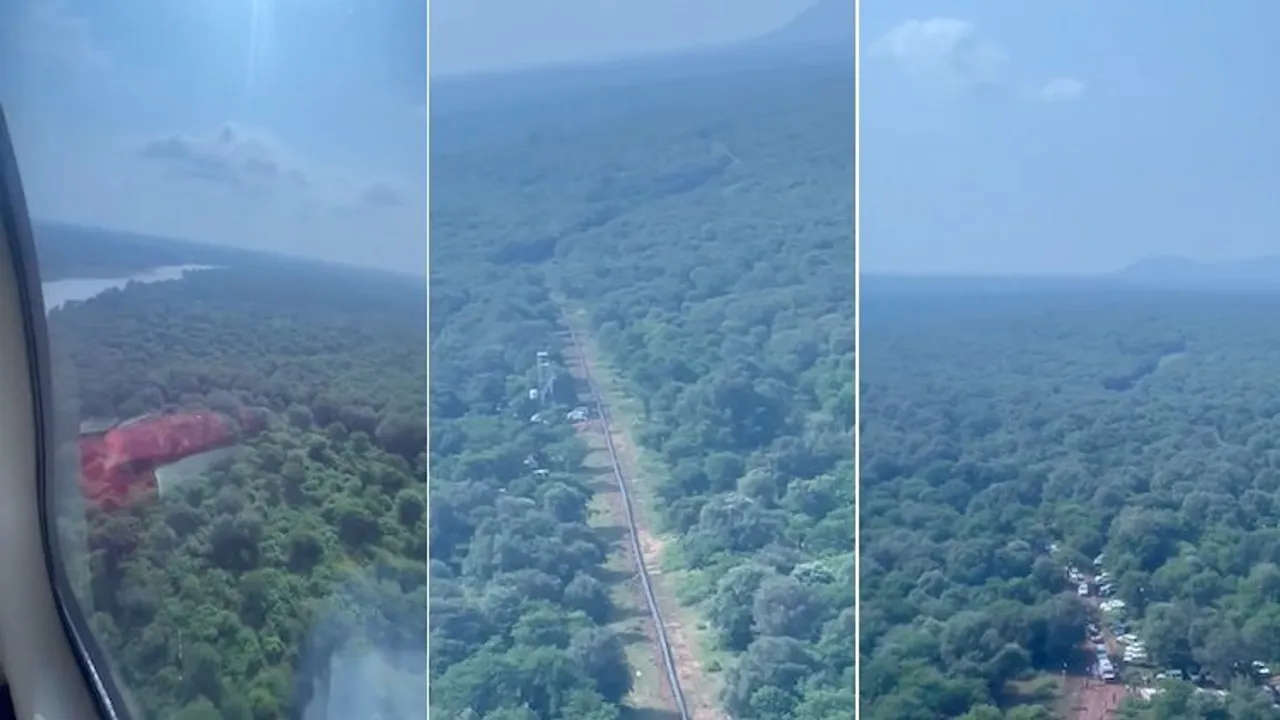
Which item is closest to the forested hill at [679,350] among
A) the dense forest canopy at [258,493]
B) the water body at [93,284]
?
the dense forest canopy at [258,493]

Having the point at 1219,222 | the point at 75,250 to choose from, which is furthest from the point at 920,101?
the point at 75,250

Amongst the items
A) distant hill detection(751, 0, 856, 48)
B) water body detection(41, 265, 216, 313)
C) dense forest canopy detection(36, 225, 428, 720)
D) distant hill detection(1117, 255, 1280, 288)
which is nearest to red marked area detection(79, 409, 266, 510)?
dense forest canopy detection(36, 225, 428, 720)

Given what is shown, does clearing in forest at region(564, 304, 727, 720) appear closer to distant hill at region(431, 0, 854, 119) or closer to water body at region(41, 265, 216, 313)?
distant hill at region(431, 0, 854, 119)

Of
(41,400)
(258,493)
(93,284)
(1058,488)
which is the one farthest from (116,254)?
(1058,488)

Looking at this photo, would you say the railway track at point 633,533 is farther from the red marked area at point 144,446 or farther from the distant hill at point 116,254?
the red marked area at point 144,446

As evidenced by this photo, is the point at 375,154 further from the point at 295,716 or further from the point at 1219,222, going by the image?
the point at 1219,222

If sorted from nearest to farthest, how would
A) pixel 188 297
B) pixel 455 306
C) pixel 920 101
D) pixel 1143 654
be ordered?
pixel 1143 654, pixel 920 101, pixel 455 306, pixel 188 297
